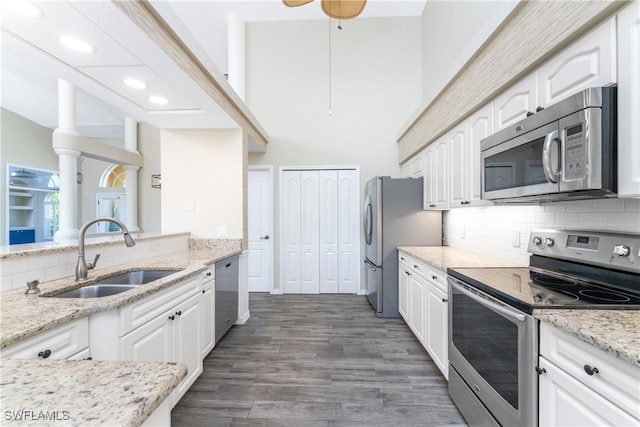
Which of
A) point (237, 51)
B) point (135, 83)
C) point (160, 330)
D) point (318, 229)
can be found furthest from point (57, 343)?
point (237, 51)

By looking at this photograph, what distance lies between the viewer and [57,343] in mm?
1100

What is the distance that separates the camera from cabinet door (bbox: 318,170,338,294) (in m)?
4.54

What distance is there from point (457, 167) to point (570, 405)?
6.44ft

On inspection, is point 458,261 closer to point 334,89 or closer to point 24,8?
point 24,8

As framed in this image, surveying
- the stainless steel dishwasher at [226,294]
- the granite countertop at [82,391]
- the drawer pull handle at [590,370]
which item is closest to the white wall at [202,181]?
the stainless steel dishwasher at [226,294]

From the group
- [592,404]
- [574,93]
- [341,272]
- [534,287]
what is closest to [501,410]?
[592,404]

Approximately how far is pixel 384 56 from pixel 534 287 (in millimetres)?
4261

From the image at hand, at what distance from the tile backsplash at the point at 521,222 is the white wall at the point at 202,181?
8.51 feet

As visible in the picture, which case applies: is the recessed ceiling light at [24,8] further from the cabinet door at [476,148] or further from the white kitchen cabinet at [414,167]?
the white kitchen cabinet at [414,167]

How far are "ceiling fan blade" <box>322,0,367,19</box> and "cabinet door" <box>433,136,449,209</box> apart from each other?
168cm

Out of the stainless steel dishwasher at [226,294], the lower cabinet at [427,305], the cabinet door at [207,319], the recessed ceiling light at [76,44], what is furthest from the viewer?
the stainless steel dishwasher at [226,294]

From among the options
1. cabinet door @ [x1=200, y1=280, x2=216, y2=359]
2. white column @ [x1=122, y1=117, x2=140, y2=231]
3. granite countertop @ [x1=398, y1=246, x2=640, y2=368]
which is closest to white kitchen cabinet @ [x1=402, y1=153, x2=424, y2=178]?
granite countertop @ [x1=398, y1=246, x2=640, y2=368]

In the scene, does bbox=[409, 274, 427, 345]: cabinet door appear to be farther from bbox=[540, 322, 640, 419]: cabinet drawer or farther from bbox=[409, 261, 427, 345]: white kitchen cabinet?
bbox=[540, 322, 640, 419]: cabinet drawer

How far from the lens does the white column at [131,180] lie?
5.94m
